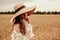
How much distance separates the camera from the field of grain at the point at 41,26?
83.9 inches

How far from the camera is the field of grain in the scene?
2.13m

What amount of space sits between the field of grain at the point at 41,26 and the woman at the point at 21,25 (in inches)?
2.8

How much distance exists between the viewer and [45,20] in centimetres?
222

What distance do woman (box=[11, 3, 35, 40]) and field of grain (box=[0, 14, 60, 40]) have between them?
A: 0.07 meters

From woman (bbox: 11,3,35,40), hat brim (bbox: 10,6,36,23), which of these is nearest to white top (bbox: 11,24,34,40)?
woman (bbox: 11,3,35,40)

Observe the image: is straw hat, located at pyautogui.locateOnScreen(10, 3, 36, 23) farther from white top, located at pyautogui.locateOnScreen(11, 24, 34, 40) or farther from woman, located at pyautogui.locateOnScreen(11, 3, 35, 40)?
white top, located at pyautogui.locateOnScreen(11, 24, 34, 40)

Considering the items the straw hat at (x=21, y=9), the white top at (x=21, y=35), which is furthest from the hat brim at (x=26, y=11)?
the white top at (x=21, y=35)

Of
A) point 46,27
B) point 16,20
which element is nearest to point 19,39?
point 16,20

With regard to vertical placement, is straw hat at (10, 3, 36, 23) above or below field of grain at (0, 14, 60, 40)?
above

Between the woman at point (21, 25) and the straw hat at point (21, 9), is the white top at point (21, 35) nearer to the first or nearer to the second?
the woman at point (21, 25)

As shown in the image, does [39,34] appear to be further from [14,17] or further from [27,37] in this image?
[14,17]

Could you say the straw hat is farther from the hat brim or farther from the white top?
the white top

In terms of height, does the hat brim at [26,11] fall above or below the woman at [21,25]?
above

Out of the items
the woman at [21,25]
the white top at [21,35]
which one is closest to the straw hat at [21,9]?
the woman at [21,25]
